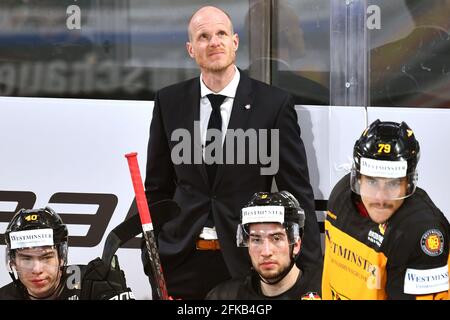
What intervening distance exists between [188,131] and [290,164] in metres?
0.48

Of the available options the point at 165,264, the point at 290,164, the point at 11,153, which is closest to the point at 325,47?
the point at 290,164

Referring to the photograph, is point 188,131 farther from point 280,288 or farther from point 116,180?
point 280,288

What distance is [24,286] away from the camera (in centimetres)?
440

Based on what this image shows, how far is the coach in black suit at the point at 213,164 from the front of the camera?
4535 mm

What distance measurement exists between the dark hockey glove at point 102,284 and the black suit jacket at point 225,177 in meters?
0.27

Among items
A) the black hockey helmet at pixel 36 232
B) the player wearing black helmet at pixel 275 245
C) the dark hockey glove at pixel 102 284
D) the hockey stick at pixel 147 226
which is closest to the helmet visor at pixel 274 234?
the player wearing black helmet at pixel 275 245

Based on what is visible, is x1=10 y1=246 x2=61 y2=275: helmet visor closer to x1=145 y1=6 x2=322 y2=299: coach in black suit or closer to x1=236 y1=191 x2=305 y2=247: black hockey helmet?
x1=145 y1=6 x2=322 y2=299: coach in black suit

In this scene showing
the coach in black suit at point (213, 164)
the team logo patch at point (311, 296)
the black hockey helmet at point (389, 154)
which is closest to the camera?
the black hockey helmet at point (389, 154)

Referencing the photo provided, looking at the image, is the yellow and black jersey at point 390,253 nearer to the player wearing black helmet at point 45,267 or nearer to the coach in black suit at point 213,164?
the coach in black suit at point 213,164

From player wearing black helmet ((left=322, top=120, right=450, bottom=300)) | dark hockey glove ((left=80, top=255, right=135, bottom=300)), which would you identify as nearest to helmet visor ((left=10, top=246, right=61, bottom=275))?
dark hockey glove ((left=80, top=255, right=135, bottom=300))

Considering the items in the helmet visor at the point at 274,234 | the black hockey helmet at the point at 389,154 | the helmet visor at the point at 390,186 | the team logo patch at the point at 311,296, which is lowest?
the team logo patch at the point at 311,296

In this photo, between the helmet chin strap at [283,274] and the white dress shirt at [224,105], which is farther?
the white dress shirt at [224,105]

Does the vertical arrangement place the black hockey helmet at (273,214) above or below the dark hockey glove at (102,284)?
above

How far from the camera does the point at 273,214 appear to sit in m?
4.29
